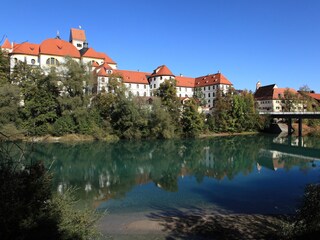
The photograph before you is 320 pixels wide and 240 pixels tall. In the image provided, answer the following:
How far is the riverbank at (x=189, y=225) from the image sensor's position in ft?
35.4

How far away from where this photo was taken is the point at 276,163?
28641mm

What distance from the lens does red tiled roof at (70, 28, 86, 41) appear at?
228 ft

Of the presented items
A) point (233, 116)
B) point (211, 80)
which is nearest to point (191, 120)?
point (233, 116)

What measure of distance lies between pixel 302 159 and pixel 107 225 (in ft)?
85.8

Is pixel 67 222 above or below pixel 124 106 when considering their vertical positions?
below

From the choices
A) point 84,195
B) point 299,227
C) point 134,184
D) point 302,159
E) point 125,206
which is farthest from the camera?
point 302,159

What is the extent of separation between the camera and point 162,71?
66.9 meters

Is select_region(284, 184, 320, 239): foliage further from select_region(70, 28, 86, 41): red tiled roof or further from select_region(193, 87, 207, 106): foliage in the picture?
select_region(70, 28, 86, 41): red tiled roof

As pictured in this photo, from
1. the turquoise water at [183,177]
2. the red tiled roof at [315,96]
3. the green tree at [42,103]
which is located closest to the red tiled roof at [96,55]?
the green tree at [42,103]

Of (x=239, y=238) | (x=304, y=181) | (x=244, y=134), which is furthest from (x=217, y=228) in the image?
(x=244, y=134)

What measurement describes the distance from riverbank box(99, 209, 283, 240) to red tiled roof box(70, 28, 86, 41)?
6377cm

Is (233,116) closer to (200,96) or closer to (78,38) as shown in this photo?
(200,96)

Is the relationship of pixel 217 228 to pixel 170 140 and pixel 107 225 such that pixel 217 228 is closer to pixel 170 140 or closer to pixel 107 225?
pixel 107 225

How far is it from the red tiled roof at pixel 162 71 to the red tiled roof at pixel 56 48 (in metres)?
18.0
